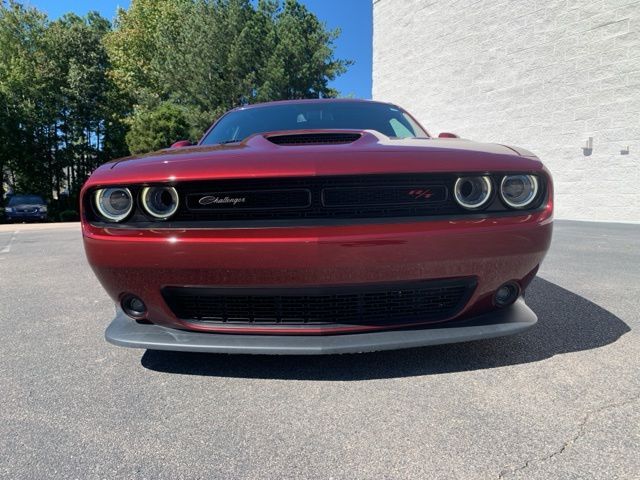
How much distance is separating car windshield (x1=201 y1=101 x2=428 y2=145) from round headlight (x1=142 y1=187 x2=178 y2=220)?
1.21 meters

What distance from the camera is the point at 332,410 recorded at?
5.50 ft

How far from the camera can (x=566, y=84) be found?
35.1 feet

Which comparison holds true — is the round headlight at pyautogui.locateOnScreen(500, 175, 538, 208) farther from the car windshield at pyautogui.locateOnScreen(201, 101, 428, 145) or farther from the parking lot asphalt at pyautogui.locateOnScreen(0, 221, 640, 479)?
the car windshield at pyautogui.locateOnScreen(201, 101, 428, 145)

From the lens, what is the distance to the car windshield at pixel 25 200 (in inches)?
795

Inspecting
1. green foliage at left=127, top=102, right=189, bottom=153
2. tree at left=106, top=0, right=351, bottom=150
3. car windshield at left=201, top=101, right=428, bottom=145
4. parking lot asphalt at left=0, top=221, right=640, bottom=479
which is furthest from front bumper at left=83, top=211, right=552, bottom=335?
tree at left=106, top=0, right=351, bottom=150

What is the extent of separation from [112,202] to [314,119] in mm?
1738

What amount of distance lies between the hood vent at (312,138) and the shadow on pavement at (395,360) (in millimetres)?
1059

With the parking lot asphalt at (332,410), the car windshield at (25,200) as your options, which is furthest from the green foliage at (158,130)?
the parking lot asphalt at (332,410)

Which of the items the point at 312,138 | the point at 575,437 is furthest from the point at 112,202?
the point at 575,437

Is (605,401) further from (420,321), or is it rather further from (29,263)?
(29,263)

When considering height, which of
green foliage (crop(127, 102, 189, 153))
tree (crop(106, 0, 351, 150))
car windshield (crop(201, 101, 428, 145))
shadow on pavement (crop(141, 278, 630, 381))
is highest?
tree (crop(106, 0, 351, 150))

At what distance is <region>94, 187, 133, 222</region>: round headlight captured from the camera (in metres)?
1.86

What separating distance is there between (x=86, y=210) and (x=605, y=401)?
2280mm

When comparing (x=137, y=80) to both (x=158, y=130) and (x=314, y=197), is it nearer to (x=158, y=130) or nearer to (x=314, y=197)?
(x=158, y=130)
